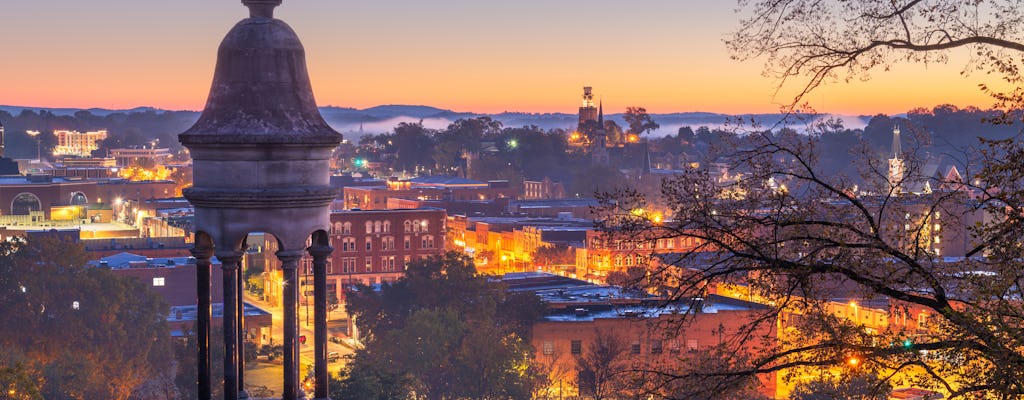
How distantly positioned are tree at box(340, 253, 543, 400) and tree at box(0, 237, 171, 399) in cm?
1164

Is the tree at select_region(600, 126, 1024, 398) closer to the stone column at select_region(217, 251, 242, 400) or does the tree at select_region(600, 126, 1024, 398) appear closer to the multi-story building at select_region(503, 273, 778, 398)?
the stone column at select_region(217, 251, 242, 400)

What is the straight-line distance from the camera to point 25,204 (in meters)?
149

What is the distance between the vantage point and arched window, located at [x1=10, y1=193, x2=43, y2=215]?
14738cm

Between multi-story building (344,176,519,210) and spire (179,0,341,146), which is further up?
spire (179,0,341,146)

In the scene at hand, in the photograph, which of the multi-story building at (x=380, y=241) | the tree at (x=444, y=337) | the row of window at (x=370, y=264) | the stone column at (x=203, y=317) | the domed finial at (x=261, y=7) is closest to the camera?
the domed finial at (x=261, y=7)

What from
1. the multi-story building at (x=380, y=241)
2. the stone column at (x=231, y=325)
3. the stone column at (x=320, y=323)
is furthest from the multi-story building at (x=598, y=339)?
the stone column at (x=231, y=325)

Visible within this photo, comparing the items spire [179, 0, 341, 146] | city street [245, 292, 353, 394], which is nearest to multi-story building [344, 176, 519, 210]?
city street [245, 292, 353, 394]

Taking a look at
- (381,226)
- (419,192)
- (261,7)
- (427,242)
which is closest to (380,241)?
(381,226)

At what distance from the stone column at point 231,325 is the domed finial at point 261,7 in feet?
9.27

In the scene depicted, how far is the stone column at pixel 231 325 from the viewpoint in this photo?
1666cm

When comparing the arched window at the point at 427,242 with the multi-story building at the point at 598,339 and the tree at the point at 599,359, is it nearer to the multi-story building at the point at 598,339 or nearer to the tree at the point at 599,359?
the multi-story building at the point at 598,339

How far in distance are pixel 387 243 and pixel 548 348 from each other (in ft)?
147

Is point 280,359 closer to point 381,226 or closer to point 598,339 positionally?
point 598,339

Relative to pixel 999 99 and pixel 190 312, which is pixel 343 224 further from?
pixel 999 99
